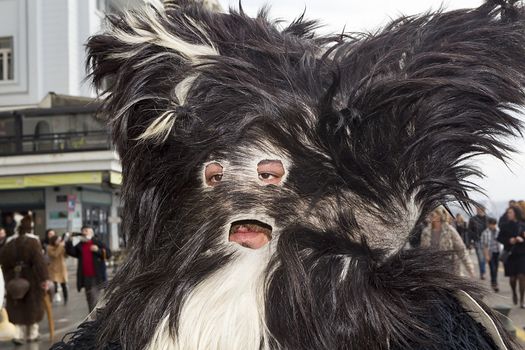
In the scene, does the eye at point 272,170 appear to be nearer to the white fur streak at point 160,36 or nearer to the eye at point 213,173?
the eye at point 213,173

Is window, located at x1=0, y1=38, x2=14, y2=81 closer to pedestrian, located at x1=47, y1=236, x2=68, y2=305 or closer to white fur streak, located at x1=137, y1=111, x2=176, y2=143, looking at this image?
pedestrian, located at x1=47, y1=236, x2=68, y2=305

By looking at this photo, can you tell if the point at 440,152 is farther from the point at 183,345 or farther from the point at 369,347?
the point at 183,345

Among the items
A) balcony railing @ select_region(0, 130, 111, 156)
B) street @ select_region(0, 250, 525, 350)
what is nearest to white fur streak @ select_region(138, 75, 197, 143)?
street @ select_region(0, 250, 525, 350)

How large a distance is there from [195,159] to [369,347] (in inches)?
16.2

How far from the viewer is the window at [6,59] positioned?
23.3 m

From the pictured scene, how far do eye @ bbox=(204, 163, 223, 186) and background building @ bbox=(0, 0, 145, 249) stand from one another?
56.3 ft

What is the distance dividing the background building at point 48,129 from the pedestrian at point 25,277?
991cm

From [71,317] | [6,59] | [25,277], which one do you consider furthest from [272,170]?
[6,59]

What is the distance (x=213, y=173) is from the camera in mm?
1142

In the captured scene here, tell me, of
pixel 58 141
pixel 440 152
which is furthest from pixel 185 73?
pixel 58 141

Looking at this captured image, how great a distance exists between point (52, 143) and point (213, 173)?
18.7 m

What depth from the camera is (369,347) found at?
1017 millimetres

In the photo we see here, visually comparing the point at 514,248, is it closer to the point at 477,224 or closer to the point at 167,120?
the point at 477,224

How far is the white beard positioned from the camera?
99cm
